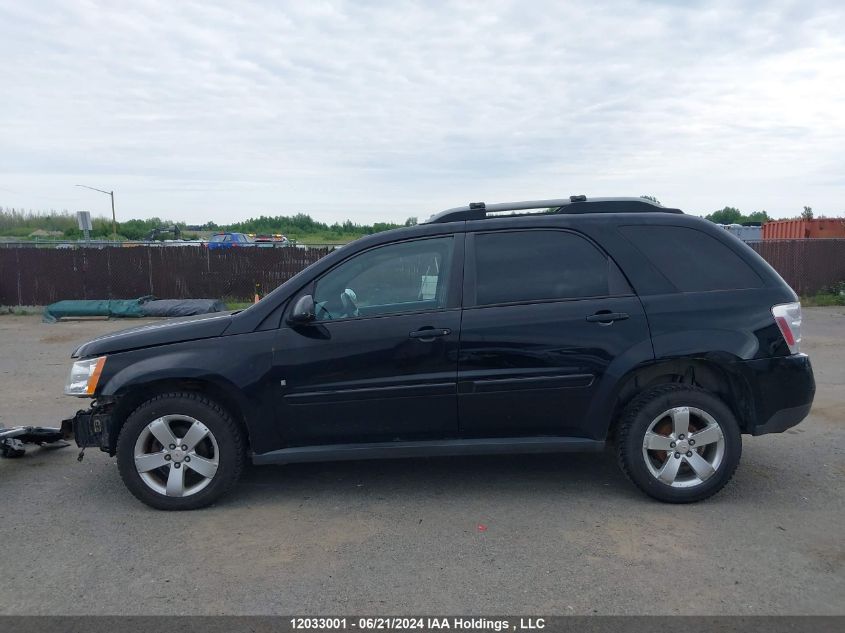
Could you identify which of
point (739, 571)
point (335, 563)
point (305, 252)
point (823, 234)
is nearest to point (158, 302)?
point (305, 252)

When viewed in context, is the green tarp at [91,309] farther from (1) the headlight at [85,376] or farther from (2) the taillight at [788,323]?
(2) the taillight at [788,323]

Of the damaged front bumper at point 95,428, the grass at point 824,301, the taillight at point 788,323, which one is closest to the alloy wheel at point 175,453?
the damaged front bumper at point 95,428

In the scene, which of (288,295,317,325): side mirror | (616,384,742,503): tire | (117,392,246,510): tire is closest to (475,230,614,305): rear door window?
(616,384,742,503): tire

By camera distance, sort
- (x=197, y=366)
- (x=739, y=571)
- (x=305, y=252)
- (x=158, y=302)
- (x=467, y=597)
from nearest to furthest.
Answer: (x=467, y=597), (x=739, y=571), (x=197, y=366), (x=158, y=302), (x=305, y=252)

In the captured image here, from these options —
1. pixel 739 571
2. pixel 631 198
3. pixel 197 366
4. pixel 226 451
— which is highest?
pixel 631 198

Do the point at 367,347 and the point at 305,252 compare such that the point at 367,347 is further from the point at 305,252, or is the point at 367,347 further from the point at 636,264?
the point at 305,252

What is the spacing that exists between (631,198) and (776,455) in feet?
7.64

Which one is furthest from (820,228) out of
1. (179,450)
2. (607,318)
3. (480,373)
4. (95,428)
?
(95,428)

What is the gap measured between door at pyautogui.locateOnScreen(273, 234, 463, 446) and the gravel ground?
0.53m

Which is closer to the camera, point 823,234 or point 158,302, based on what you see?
point 158,302

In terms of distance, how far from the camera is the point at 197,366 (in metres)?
4.30

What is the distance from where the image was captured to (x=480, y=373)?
4.30m

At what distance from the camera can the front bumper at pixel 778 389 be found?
14.2ft

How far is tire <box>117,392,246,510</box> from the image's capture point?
431 cm
